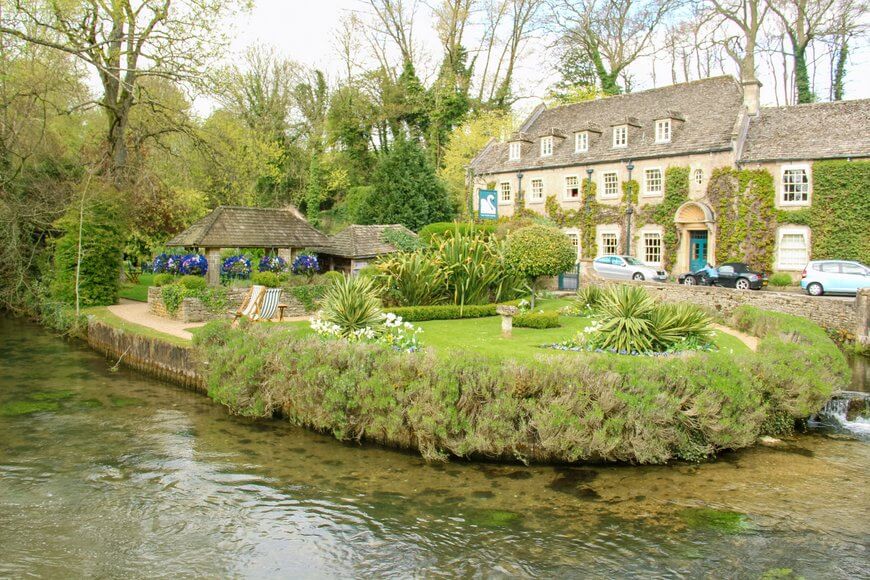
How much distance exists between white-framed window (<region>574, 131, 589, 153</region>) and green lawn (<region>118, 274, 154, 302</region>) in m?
22.7

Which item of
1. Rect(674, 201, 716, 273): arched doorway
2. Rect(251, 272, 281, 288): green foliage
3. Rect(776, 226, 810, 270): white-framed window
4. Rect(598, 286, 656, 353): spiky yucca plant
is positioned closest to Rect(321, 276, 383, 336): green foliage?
Rect(598, 286, 656, 353): spiky yucca plant

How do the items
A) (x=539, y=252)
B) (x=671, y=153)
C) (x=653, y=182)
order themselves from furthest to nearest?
(x=653, y=182) < (x=671, y=153) < (x=539, y=252)

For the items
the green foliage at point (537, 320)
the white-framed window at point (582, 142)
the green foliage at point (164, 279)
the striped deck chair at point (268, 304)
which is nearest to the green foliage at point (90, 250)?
the green foliage at point (164, 279)

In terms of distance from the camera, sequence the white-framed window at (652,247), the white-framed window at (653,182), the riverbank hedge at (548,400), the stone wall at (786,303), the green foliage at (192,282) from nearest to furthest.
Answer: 1. the riverbank hedge at (548,400)
2. the green foliage at (192,282)
3. the stone wall at (786,303)
4. the white-framed window at (653,182)
5. the white-framed window at (652,247)

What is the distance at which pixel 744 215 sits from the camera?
95.9 ft

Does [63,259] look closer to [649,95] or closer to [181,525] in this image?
[181,525]

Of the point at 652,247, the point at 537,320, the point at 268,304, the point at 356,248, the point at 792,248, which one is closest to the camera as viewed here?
the point at 268,304

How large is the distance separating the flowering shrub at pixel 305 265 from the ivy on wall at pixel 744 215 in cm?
1882

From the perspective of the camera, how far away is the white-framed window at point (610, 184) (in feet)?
110

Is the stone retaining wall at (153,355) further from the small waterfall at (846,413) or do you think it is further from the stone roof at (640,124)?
the stone roof at (640,124)

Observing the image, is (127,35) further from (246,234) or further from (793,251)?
(793,251)

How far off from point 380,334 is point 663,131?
24040 millimetres

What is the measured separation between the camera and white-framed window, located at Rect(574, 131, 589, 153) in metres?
35.0

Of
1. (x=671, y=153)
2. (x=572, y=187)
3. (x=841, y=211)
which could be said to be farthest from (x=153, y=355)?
(x=841, y=211)
